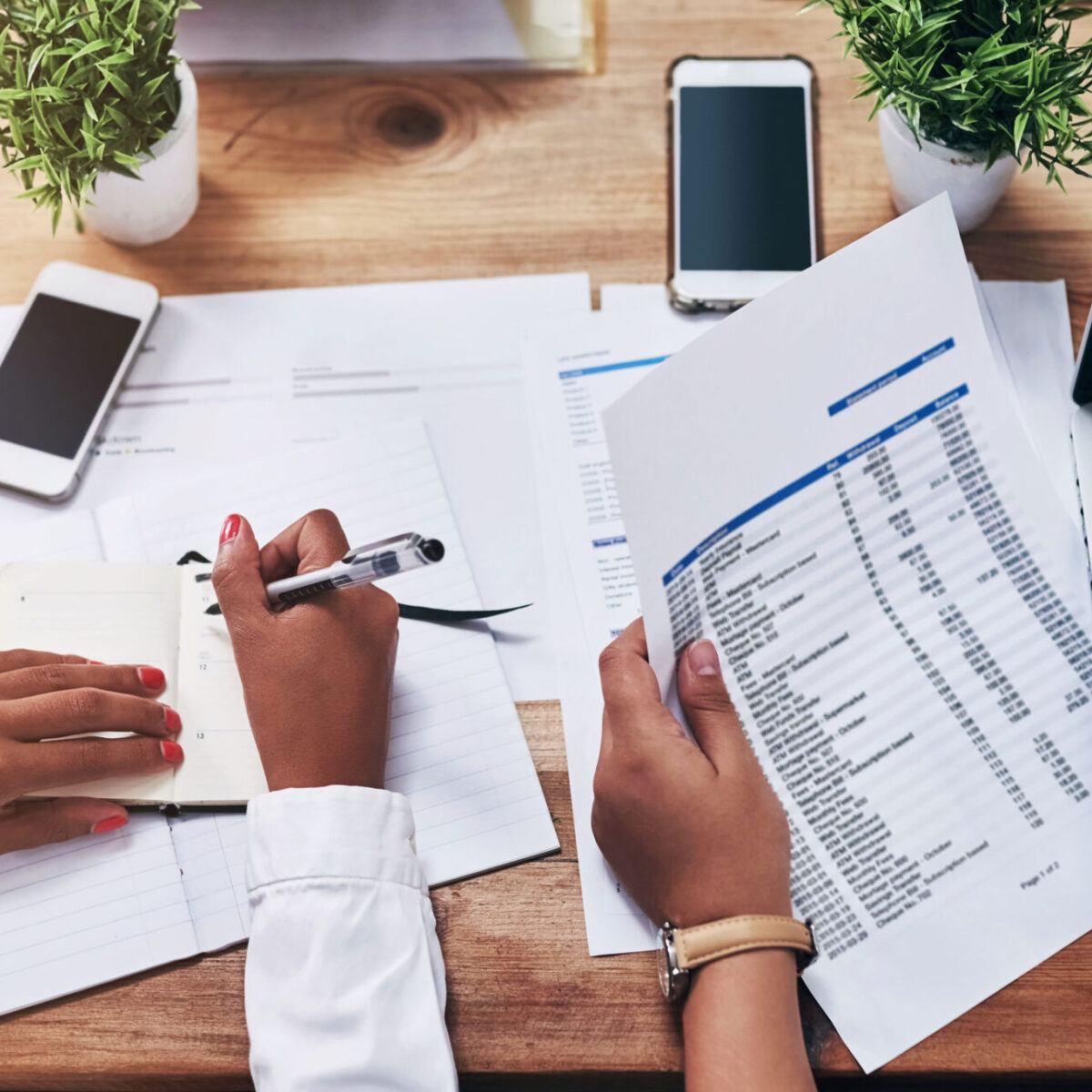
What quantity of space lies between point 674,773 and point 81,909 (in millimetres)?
402

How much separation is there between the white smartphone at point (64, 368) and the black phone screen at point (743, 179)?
0.46 metres

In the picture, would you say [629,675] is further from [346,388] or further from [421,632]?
[346,388]

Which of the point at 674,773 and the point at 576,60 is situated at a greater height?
the point at 576,60

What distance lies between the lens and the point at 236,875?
0.73m

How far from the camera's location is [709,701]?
70 cm

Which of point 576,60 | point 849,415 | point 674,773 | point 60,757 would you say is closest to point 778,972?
point 674,773

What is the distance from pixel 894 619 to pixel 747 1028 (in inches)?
11.1

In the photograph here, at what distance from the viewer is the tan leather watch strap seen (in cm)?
66

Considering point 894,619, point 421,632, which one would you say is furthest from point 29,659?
point 894,619

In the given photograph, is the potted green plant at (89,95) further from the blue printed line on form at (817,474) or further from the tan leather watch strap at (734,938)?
the tan leather watch strap at (734,938)

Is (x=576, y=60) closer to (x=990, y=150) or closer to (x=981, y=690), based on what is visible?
(x=990, y=150)

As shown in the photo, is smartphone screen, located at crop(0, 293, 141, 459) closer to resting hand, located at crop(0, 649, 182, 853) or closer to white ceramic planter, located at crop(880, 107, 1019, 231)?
resting hand, located at crop(0, 649, 182, 853)

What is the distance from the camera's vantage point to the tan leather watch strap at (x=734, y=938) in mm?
663

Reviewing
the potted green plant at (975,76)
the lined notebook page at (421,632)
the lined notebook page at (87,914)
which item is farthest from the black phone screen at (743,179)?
the lined notebook page at (87,914)
